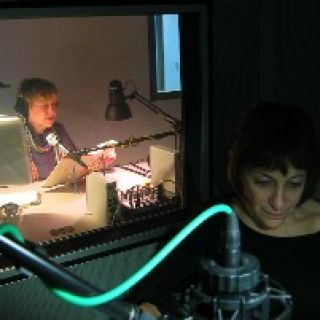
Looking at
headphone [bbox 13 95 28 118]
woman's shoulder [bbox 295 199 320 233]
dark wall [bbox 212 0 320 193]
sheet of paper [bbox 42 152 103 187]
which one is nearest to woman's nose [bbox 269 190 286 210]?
woman's shoulder [bbox 295 199 320 233]

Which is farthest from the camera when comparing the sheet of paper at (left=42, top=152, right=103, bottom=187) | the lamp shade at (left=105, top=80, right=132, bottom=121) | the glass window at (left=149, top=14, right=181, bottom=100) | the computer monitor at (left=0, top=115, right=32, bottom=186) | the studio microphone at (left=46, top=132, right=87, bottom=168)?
the glass window at (left=149, top=14, right=181, bottom=100)

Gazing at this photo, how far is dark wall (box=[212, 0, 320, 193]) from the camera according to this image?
1.45 meters

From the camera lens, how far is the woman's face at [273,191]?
120cm

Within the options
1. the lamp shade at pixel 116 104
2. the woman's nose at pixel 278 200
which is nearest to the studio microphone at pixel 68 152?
the lamp shade at pixel 116 104

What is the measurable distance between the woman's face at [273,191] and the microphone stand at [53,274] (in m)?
0.90

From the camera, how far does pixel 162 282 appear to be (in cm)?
134

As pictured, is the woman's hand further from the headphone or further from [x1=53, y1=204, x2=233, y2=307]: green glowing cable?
[x1=53, y1=204, x2=233, y2=307]: green glowing cable

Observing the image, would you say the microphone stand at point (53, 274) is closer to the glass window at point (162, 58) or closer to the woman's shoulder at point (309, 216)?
the woman's shoulder at point (309, 216)

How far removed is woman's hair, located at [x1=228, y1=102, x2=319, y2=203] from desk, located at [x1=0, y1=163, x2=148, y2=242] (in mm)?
504

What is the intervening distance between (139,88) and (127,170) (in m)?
1.90

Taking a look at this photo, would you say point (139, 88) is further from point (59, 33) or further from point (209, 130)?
point (209, 130)

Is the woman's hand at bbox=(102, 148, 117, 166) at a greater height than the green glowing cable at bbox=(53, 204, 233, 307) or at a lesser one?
lesser

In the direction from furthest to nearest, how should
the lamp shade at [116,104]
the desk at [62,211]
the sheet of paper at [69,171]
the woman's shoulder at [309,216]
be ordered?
the lamp shade at [116,104], the sheet of paper at [69,171], the desk at [62,211], the woman's shoulder at [309,216]

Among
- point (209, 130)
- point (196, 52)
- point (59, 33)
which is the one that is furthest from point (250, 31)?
point (59, 33)
